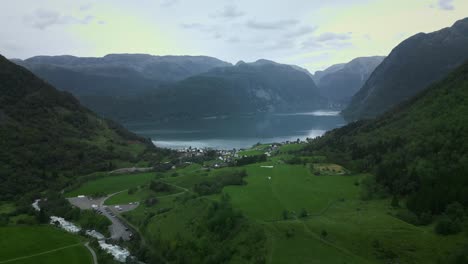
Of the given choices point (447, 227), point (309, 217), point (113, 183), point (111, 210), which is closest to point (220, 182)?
point (111, 210)

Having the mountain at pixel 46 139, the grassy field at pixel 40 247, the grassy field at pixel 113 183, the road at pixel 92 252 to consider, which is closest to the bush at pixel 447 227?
the road at pixel 92 252

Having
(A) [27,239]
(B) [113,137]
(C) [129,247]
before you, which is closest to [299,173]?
(C) [129,247]

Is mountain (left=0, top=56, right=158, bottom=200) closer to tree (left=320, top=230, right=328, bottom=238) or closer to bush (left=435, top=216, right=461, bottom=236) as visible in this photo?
tree (left=320, top=230, right=328, bottom=238)

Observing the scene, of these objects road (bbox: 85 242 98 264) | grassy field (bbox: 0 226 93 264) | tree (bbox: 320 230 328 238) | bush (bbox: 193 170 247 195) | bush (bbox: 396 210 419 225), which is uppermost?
bush (bbox: 396 210 419 225)

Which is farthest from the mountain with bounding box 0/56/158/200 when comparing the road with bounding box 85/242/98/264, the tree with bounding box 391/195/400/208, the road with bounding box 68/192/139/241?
the tree with bounding box 391/195/400/208

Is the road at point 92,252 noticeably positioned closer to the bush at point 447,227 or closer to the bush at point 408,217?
the bush at point 408,217

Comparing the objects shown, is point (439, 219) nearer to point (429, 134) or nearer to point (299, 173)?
point (429, 134)

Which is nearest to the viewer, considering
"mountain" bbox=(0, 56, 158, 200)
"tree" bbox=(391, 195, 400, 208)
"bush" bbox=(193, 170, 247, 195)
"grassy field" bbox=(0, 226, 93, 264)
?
"grassy field" bbox=(0, 226, 93, 264)
